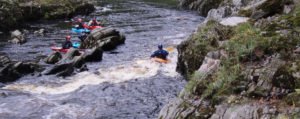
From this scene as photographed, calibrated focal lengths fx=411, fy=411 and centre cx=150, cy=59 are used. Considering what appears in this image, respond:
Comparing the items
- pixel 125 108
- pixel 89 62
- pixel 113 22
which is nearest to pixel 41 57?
pixel 89 62

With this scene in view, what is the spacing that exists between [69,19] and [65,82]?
24777 millimetres

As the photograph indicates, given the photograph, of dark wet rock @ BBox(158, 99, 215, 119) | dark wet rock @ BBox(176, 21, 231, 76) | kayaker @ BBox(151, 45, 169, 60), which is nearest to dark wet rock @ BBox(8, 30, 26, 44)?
kayaker @ BBox(151, 45, 169, 60)

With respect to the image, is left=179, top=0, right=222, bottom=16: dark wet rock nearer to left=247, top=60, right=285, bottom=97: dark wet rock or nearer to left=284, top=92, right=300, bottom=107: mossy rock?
left=247, top=60, right=285, bottom=97: dark wet rock

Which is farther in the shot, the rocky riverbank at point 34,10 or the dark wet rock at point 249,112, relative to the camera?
the rocky riverbank at point 34,10

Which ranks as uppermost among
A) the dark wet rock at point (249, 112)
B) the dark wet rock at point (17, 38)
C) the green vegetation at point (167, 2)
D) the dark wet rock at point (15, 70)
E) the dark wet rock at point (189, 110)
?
the dark wet rock at point (249, 112)

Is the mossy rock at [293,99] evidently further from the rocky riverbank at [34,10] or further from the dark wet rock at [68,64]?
the rocky riverbank at [34,10]

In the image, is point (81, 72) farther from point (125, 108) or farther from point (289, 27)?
point (289, 27)

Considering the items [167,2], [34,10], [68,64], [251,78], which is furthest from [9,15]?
[251,78]

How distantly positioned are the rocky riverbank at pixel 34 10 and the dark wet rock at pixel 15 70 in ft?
50.6

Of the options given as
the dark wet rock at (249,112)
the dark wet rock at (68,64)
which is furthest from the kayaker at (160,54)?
the dark wet rock at (249,112)

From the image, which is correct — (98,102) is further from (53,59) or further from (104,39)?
(104,39)

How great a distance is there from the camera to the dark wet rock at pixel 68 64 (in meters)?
23.3

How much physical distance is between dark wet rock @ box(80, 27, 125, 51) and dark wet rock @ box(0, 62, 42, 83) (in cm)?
628

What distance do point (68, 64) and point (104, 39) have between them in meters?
7.66
